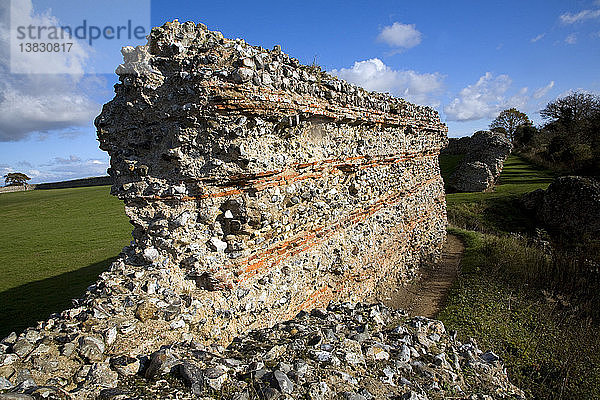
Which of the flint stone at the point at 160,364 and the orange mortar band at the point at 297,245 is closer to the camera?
the flint stone at the point at 160,364

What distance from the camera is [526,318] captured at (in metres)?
7.03

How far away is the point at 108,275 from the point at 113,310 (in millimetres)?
576

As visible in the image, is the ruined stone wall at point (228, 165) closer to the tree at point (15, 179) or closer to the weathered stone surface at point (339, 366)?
the weathered stone surface at point (339, 366)

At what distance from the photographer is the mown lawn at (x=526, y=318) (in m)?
5.30

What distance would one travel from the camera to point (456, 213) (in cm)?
1681

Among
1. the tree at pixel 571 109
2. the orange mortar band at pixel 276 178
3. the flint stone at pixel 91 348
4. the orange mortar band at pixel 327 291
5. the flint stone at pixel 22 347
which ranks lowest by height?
the orange mortar band at pixel 327 291

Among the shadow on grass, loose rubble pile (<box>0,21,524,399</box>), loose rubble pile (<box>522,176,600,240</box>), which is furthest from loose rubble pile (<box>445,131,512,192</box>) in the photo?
the shadow on grass

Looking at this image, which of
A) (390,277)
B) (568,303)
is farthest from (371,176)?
(568,303)

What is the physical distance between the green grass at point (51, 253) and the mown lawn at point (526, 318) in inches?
348

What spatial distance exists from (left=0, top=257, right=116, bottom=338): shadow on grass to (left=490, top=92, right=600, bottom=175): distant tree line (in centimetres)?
2592

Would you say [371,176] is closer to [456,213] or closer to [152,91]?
[152,91]

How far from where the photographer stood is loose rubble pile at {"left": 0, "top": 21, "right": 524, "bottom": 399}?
9.59 ft

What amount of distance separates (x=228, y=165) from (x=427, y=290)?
6.90m

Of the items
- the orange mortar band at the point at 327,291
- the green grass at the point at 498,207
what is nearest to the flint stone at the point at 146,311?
the orange mortar band at the point at 327,291
